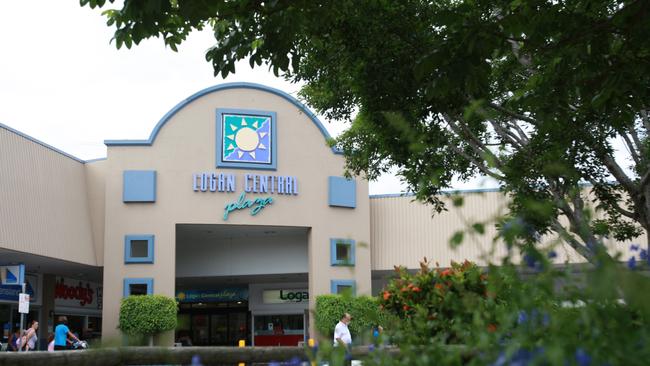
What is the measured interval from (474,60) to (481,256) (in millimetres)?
3098

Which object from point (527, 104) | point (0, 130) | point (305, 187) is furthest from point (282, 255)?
point (527, 104)

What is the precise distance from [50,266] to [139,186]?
4.33m

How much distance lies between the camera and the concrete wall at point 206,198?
25.5 metres

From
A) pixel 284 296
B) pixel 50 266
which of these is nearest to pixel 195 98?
pixel 50 266

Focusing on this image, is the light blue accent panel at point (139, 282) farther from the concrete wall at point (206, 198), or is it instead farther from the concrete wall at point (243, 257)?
the concrete wall at point (243, 257)

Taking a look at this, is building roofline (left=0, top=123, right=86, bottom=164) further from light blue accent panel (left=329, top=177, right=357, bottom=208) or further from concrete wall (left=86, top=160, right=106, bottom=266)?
light blue accent panel (left=329, top=177, right=357, bottom=208)

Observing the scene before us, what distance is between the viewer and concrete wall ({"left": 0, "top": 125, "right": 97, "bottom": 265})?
20906 millimetres

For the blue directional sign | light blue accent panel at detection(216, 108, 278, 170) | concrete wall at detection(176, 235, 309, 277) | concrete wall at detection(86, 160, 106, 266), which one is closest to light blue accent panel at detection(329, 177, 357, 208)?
concrete wall at detection(176, 235, 309, 277)

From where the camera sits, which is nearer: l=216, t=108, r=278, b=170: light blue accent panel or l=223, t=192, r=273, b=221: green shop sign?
l=223, t=192, r=273, b=221: green shop sign

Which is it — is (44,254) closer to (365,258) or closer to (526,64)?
(365,258)

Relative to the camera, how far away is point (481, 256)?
2.20 m

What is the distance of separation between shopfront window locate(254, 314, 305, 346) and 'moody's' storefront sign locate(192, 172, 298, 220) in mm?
6674

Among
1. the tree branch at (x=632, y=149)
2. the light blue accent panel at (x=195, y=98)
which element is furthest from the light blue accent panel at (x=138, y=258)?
the tree branch at (x=632, y=149)

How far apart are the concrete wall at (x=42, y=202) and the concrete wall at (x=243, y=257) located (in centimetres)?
411
